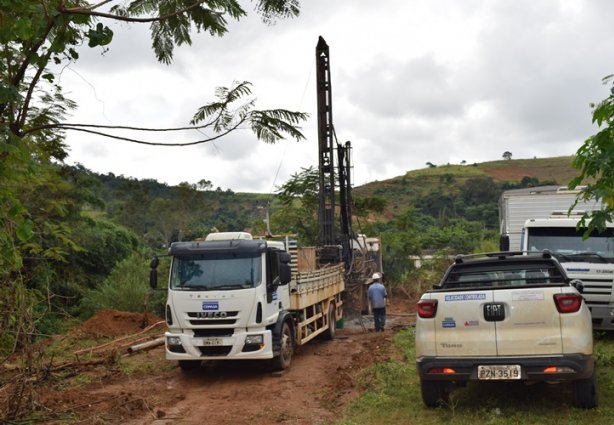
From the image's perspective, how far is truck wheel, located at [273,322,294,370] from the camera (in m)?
10.9

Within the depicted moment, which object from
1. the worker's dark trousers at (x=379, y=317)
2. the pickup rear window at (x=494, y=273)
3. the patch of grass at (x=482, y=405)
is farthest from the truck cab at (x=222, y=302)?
the worker's dark trousers at (x=379, y=317)

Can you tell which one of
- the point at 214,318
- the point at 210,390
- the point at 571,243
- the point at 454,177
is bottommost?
the point at 210,390

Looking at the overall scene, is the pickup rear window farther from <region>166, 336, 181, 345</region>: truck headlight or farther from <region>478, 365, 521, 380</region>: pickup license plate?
<region>166, 336, 181, 345</region>: truck headlight

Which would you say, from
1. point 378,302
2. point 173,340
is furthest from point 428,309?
point 378,302

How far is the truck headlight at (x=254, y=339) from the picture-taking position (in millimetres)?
10359

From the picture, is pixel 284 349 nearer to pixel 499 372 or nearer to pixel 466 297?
pixel 466 297

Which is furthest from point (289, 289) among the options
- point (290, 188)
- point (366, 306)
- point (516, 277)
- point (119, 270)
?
point (290, 188)

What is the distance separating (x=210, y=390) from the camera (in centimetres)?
994

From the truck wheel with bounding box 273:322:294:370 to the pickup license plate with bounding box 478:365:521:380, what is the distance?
16.0 feet

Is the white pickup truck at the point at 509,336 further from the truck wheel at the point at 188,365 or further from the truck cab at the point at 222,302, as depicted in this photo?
the truck wheel at the point at 188,365

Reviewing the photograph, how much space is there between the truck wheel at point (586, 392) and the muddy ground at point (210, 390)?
290cm

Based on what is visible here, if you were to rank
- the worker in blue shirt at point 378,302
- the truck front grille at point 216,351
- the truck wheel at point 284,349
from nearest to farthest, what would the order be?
the truck front grille at point 216,351 < the truck wheel at point 284,349 < the worker in blue shirt at point 378,302

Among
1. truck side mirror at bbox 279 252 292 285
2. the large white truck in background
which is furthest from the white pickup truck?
truck side mirror at bbox 279 252 292 285

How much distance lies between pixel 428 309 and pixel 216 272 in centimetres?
482
